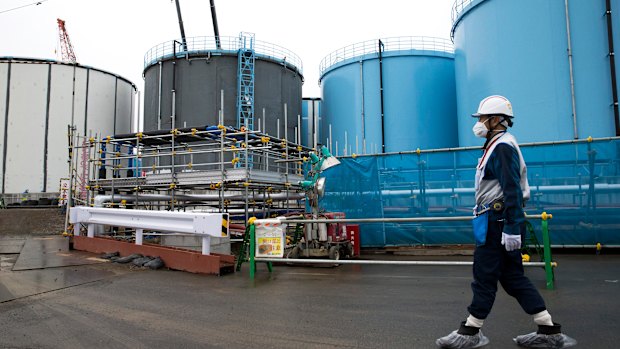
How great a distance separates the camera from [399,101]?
2062cm

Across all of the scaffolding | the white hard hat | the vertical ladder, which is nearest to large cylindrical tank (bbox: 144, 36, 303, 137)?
the vertical ladder

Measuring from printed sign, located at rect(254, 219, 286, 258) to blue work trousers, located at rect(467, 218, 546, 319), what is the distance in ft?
12.1

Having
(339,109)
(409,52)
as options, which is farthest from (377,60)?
(339,109)

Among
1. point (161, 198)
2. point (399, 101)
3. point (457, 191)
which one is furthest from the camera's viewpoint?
point (399, 101)

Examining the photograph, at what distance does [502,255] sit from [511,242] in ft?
0.81

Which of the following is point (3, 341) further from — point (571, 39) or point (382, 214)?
point (571, 39)

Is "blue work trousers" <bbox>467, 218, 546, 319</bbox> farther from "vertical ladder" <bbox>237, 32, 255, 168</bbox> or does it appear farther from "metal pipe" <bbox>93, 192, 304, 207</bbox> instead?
"vertical ladder" <bbox>237, 32, 255, 168</bbox>

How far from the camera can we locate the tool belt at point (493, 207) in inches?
131

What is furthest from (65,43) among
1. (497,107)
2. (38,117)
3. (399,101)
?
(497,107)

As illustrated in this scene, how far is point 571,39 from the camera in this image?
42.7 ft

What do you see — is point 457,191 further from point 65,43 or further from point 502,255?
point 65,43

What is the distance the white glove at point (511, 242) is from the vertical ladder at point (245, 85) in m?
19.4

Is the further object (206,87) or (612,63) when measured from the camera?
(206,87)

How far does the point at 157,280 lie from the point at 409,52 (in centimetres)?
1833
